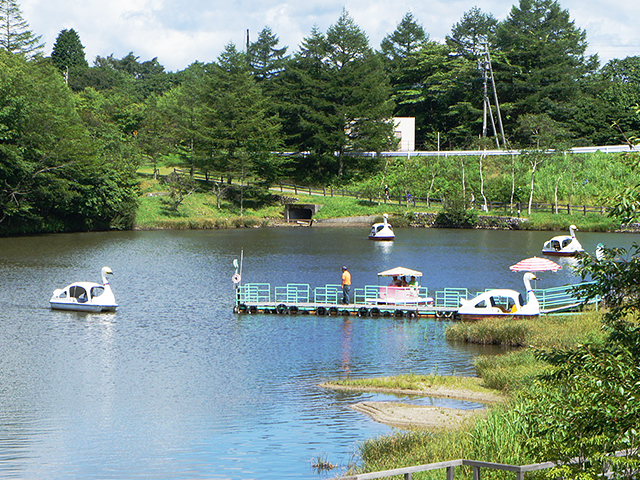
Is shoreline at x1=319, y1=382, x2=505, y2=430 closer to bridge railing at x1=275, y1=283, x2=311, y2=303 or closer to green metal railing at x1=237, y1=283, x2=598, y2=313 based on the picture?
green metal railing at x1=237, y1=283, x2=598, y2=313

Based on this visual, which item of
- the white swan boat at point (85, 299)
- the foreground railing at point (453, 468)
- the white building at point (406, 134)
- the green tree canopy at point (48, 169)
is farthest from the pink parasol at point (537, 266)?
the white building at point (406, 134)

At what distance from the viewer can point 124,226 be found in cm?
7681

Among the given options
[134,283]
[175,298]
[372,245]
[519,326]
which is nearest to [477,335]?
[519,326]

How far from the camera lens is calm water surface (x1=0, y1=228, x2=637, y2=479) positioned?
55.1ft

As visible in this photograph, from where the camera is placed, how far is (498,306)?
1318 inches

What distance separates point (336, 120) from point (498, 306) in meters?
60.7

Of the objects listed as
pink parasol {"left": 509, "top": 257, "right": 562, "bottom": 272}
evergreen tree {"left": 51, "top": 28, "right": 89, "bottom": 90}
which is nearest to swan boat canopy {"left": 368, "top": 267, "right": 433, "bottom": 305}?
pink parasol {"left": 509, "top": 257, "right": 562, "bottom": 272}

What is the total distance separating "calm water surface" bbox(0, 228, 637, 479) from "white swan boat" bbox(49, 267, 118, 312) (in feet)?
2.35

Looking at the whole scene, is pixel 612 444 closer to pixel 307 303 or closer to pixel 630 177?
pixel 307 303

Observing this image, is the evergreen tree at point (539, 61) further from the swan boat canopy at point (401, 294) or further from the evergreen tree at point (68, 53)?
the evergreen tree at point (68, 53)

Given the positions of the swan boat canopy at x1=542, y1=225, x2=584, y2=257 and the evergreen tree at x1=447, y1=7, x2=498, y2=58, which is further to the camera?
the evergreen tree at x1=447, y1=7, x2=498, y2=58

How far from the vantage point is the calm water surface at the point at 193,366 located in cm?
1680

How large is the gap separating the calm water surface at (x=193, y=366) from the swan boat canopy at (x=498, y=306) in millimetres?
2017

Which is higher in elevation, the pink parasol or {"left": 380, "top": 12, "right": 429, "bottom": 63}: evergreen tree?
{"left": 380, "top": 12, "right": 429, "bottom": 63}: evergreen tree
